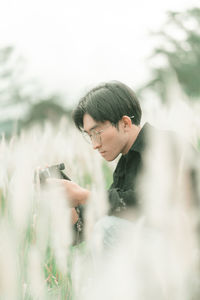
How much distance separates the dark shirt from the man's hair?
0.09m

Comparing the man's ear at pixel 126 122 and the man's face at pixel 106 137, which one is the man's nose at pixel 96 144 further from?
the man's ear at pixel 126 122

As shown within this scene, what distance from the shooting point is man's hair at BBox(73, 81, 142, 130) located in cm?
129

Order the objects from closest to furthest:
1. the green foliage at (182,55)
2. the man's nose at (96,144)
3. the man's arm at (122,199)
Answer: the man's arm at (122,199) → the man's nose at (96,144) → the green foliage at (182,55)

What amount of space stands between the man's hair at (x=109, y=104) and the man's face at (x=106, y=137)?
0.02m

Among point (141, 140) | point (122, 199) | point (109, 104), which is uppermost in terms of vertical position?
point (109, 104)

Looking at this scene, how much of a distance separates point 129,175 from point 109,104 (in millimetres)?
201

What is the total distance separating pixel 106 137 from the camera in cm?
126

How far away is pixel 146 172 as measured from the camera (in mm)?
578

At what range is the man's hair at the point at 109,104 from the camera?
4.25ft

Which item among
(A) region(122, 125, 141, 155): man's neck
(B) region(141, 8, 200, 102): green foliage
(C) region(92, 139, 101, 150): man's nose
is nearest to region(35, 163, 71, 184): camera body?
(C) region(92, 139, 101, 150): man's nose

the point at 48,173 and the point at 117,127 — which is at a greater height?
the point at 117,127

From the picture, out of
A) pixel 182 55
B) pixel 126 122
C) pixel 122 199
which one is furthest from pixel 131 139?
pixel 182 55

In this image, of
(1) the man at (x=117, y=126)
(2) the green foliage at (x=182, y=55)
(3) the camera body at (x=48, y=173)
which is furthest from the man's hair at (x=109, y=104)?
(2) the green foliage at (x=182, y=55)

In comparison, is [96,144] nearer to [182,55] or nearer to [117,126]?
[117,126]
